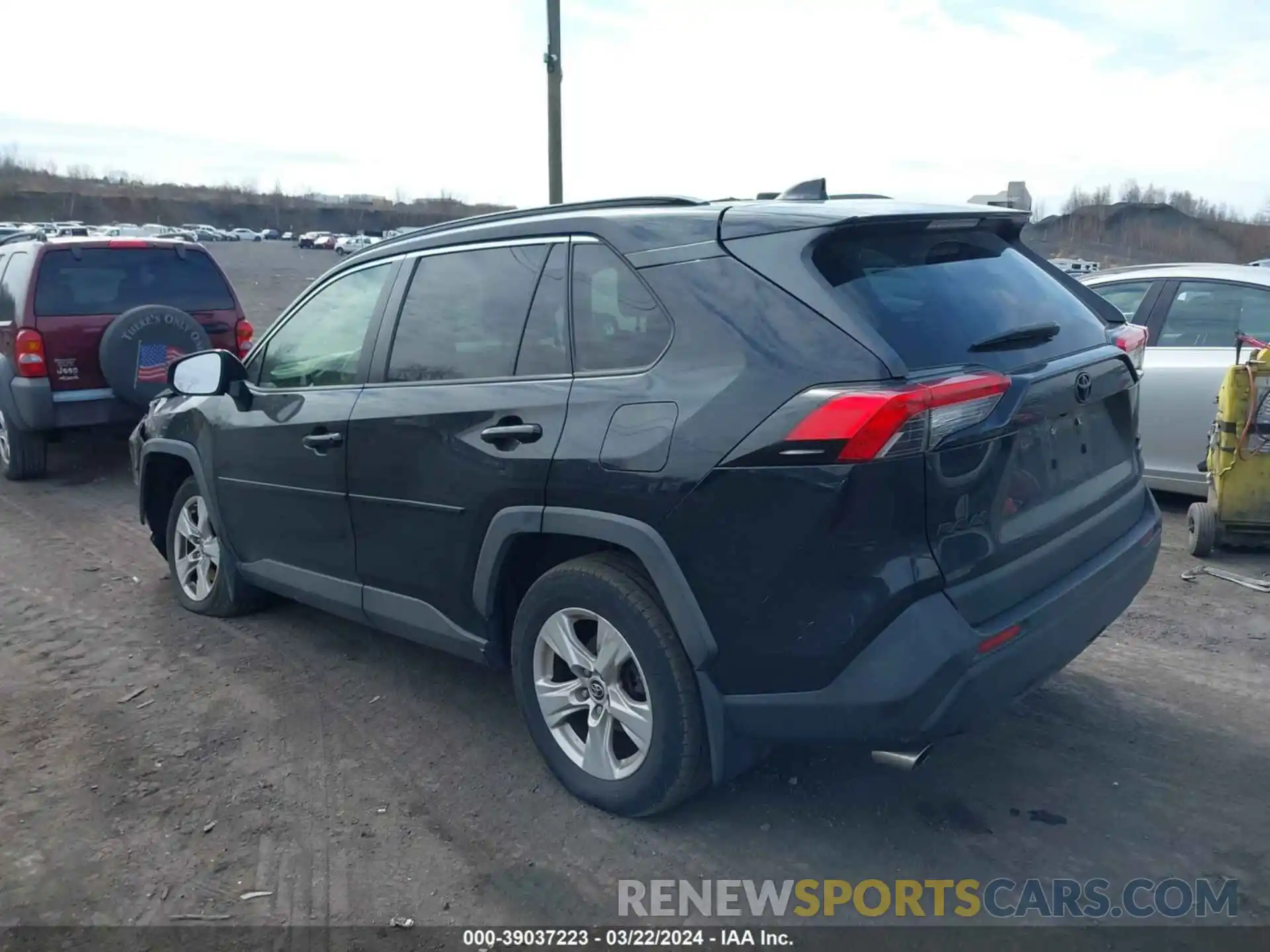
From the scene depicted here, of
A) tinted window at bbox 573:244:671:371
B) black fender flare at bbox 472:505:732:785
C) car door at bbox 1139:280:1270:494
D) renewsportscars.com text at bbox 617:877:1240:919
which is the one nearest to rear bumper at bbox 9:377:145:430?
tinted window at bbox 573:244:671:371

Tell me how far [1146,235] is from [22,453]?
3888 centimetres

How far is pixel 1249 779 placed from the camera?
11.4 feet

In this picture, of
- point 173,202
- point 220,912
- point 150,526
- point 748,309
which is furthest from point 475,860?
point 173,202

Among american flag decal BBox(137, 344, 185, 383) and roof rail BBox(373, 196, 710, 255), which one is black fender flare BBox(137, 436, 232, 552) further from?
american flag decal BBox(137, 344, 185, 383)

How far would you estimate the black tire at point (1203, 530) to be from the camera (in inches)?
227

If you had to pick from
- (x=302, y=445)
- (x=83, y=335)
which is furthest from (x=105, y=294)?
(x=302, y=445)

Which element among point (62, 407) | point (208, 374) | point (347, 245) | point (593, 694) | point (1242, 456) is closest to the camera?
point (593, 694)

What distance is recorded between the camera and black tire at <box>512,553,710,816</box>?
10.00ft

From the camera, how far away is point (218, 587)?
5160mm

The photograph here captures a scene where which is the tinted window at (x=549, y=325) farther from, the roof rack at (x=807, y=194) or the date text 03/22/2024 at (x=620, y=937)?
the date text 03/22/2024 at (x=620, y=937)

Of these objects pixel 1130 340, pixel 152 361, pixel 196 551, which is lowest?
pixel 196 551

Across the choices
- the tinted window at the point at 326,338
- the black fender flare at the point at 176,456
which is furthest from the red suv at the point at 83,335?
the tinted window at the point at 326,338

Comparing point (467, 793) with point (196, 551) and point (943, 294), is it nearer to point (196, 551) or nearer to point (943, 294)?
point (943, 294)

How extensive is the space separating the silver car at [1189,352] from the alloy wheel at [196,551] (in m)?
5.56
